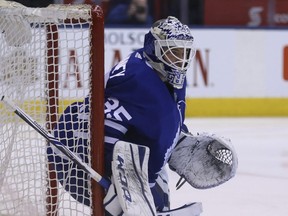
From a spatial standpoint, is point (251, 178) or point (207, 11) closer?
point (251, 178)

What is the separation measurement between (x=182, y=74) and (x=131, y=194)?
0.45 m

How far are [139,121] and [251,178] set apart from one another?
229 cm

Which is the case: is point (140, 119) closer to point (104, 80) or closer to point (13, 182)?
point (104, 80)

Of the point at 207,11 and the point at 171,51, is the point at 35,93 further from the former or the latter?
the point at 207,11

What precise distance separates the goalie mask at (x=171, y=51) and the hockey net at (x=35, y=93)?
0.23 meters

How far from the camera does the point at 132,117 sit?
2902mm

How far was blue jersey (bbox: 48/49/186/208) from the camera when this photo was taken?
2.90 m

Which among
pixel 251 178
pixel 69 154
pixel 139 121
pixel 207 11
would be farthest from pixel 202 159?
pixel 207 11

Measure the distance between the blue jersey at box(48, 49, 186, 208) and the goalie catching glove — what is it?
12.3 inches

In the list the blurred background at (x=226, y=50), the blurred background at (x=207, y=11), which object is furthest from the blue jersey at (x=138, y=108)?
the blurred background at (x=207, y=11)

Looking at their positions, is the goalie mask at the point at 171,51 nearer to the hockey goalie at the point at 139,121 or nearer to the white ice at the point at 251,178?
the hockey goalie at the point at 139,121

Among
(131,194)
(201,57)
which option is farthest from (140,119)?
(201,57)

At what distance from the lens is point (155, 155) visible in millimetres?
3004

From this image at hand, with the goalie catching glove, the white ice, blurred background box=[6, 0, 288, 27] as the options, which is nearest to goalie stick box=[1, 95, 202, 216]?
the goalie catching glove
